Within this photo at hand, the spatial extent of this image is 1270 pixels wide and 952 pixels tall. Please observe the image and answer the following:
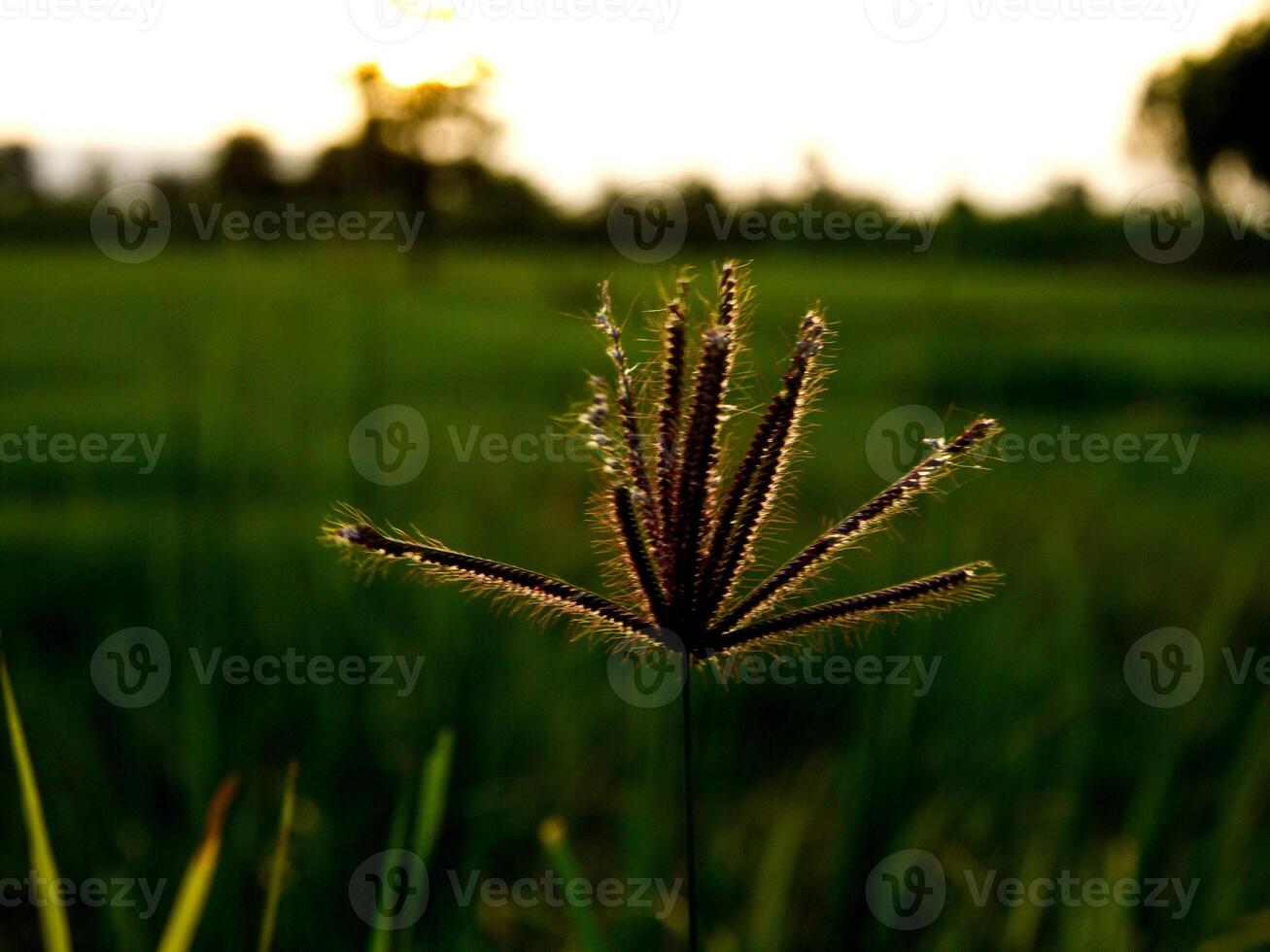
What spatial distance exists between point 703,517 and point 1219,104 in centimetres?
2392

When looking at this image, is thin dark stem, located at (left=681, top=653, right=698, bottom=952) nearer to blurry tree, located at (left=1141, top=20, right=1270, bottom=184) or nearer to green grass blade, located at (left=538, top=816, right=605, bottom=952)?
green grass blade, located at (left=538, top=816, right=605, bottom=952)

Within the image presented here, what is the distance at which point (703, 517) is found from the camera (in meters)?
0.61

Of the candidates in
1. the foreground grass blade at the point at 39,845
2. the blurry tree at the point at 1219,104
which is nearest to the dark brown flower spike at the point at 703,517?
the foreground grass blade at the point at 39,845

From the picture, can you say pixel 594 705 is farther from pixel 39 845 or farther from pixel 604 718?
pixel 39 845

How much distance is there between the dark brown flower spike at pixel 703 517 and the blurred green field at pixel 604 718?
55 mm

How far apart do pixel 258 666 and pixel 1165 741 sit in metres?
1.88

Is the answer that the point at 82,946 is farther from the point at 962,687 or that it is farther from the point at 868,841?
the point at 962,687

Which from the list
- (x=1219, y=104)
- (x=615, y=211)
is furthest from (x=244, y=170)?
(x=1219, y=104)

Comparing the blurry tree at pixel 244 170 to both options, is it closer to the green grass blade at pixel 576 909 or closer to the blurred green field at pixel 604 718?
the blurred green field at pixel 604 718

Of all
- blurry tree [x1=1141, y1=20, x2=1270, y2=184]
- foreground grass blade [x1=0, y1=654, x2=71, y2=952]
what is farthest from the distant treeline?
blurry tree [x1=1141, y1=20, x2=1270, y2=184]

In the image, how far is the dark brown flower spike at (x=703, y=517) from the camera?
0.56 m

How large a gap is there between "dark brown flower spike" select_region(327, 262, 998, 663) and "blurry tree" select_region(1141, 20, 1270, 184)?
2150 cm

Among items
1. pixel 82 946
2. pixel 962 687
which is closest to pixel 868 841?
pixel 962 687

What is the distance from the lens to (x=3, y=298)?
12.8m
